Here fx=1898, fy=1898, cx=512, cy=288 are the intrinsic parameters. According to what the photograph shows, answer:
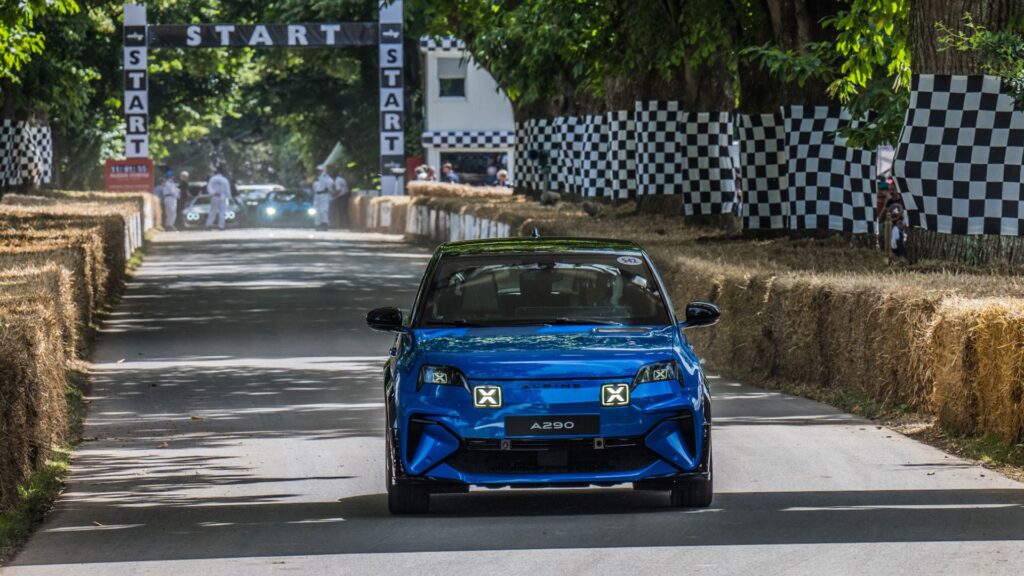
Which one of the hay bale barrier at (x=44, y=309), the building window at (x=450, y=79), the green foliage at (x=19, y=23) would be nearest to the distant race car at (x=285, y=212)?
the building window at (x=450, y=79)

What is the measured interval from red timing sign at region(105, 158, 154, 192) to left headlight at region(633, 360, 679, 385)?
1863 inches

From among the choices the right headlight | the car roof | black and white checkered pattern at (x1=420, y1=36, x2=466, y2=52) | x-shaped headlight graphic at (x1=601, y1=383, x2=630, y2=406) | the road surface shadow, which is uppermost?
black and white checkered pattern at (x1=420, y1=36, x2=466, y2=52)

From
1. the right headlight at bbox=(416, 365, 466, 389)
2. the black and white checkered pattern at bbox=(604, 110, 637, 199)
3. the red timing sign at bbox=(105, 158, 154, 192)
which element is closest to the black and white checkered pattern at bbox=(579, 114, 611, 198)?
the black and white checkered pattern at bbox=(604, 110, 637, 199)

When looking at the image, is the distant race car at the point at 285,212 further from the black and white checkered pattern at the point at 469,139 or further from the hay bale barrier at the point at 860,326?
the hay bale barrier at the point at 860,326

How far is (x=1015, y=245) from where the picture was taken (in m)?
16.7

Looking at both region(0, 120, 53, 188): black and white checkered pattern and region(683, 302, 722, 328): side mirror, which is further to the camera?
region(0, 120, 53, 188): black and white checkered pattern

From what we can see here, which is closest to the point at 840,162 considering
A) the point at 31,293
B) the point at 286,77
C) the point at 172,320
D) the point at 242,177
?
the point at 172,320

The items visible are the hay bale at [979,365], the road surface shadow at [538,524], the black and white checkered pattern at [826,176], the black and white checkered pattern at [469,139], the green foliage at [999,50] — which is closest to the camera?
the road surface shadow at [538,524]

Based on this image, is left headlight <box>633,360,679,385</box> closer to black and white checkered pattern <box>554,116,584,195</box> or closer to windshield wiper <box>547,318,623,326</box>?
windshield wiper <box>547,318,623,326</box>

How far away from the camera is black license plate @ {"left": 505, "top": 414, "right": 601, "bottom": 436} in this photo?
355 inches

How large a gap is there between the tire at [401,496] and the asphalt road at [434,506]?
10 centimetres

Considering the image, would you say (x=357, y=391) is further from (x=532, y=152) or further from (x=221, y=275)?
(x=532, y=152)

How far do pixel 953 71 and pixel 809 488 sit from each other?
787 centimetres

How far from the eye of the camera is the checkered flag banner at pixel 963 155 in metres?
16.7
